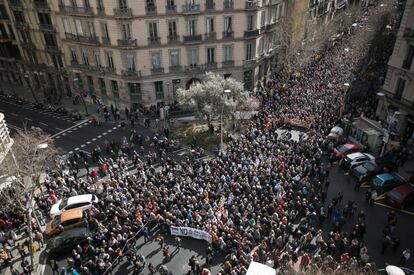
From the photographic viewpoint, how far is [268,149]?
107 feet

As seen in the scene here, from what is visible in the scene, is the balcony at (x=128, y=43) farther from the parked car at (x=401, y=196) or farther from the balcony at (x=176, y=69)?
the parked car at (x=401, y=196)

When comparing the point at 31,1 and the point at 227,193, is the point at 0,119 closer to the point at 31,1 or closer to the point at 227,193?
the point at 227,193

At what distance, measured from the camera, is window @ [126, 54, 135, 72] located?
44.4 m

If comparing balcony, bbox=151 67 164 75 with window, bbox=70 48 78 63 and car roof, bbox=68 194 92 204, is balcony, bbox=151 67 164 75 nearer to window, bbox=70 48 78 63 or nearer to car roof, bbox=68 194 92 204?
window, bbox=70 48 78 63

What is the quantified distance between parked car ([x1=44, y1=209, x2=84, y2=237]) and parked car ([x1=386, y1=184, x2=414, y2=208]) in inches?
1007

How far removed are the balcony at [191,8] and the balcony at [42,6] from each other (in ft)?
69.5

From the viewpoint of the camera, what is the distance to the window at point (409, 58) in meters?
35.4

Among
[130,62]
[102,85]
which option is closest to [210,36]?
[130,62]

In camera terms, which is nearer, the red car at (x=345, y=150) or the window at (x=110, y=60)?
the red car at (x=345, y=150)

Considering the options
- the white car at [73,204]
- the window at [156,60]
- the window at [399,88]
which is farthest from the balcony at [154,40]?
the window at [399,88]

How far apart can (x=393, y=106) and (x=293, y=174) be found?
19.2 meters

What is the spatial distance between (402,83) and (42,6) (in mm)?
50106

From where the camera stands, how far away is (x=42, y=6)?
4819cm

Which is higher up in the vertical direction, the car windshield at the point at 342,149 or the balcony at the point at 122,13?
the balcony at the point at 122,13
